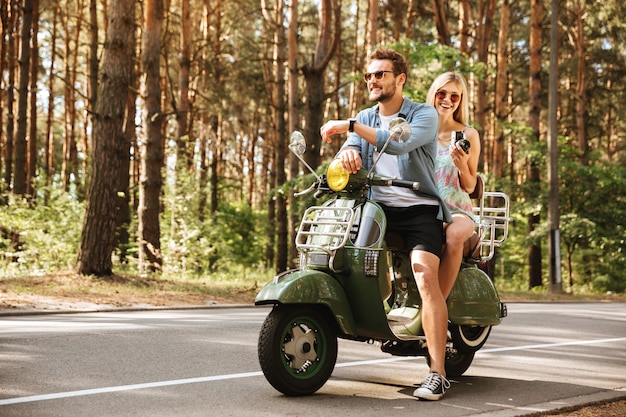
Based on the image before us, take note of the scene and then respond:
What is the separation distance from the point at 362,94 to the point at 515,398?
3566cm

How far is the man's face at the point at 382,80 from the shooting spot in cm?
550

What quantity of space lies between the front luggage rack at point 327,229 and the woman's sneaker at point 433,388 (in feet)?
3.44

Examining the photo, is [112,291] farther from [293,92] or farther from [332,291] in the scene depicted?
[293,92]

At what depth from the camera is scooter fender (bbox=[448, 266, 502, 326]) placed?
19.9 ft

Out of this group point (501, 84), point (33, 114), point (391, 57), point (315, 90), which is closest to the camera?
point (391, 57)

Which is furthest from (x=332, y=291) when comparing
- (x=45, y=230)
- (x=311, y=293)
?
(x=45, y=230)

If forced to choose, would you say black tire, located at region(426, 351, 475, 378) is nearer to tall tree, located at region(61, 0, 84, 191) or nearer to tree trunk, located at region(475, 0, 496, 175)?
tree trunk, located at region(475, 0, 496, 175)

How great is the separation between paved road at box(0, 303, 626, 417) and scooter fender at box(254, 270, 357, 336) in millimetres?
529

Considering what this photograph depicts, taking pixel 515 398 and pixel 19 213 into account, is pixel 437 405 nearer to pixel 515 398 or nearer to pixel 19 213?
pixel 515 398

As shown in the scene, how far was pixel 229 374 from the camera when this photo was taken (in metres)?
6.04

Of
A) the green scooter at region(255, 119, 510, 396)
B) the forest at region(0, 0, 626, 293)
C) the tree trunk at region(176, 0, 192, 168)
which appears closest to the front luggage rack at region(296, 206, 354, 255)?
the green scooter at region(255, 119, 510, 396)

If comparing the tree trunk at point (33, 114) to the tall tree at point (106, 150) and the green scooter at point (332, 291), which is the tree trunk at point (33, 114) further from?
the green scooter at point (332, 291)

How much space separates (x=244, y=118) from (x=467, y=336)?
1131 inches

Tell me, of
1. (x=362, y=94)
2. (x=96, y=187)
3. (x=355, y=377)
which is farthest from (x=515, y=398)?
(x=362, y=94)
